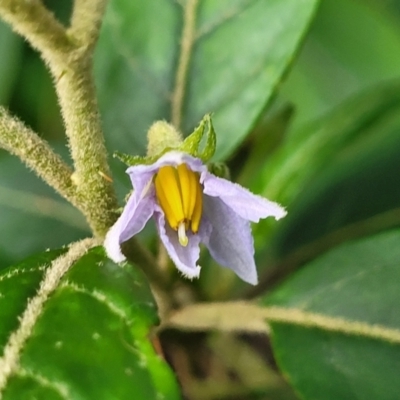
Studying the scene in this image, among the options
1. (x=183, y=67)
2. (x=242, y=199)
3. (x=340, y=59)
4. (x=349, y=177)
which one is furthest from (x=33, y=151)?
(x=340, y=59)

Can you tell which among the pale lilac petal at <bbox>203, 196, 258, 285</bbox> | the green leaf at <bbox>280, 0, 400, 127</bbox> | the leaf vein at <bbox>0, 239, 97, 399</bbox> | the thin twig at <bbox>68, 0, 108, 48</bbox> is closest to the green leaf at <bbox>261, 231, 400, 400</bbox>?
the pale lilac petal at <bbox>203, 196, 258, 285</bbox>

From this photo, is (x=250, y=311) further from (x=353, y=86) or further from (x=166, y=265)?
(x=353, y=86)

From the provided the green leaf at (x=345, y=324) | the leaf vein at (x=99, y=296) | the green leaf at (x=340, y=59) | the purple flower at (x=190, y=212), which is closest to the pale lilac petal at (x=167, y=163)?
the purple flower at (x=190, y=212)

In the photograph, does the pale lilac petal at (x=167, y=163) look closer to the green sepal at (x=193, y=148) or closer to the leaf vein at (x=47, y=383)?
the green sepal at (x=193, y=148)

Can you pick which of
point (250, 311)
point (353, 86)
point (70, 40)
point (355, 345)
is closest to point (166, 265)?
point (250, 311)

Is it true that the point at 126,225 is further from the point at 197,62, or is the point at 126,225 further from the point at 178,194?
the point at 197,62

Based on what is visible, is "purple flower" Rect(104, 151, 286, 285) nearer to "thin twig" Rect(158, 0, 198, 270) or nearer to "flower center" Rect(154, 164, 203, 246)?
"flower center" Rect(154, 164, 203, 246)

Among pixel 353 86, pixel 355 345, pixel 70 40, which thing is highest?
pixel 353 86

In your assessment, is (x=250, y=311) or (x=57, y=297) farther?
(x=250, y=311)
